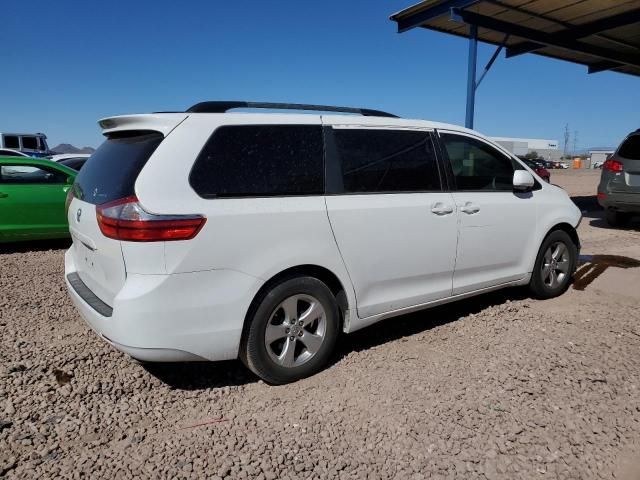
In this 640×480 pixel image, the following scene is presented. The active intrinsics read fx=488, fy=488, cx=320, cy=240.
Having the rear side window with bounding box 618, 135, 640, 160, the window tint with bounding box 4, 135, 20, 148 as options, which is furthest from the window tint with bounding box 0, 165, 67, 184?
the window tint with bounding box 4, 135, 20, 148

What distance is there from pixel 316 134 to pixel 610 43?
1396cm

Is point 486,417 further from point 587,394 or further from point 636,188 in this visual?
point 636,188

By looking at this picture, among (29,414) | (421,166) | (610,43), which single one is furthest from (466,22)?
(29,414)

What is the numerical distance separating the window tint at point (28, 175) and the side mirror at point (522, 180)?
6.84 m

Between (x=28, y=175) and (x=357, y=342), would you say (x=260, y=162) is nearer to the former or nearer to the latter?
(x=357, y=342)

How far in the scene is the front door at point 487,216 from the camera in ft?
13.3

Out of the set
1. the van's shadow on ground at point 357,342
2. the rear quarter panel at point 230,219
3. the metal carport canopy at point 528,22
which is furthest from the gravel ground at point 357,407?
the metal carport canopy at point 528,22

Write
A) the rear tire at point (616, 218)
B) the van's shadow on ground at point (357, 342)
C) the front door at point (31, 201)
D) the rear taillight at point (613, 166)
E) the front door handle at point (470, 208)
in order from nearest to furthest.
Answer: the van's shadow on ground at point (357, 342) → the front door handle at point (470, 208) → the front door at point (31, 201) → the rear taillight at point (613, 166) → the rear tire at point (616, 218)

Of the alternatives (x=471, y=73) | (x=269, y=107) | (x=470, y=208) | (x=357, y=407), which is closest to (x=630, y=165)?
(x=471, y=73)

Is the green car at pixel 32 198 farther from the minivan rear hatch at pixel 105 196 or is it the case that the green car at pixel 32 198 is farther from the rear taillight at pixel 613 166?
the rear taillight at pixel 613 166

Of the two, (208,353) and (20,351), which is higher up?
(208,353)

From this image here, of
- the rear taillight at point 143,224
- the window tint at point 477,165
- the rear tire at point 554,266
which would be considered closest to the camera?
the rear taillight at point 143,224

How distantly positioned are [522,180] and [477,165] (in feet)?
1.45

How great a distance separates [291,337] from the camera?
319 centimetres
